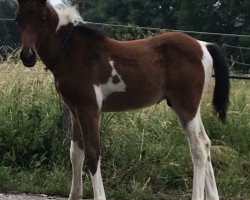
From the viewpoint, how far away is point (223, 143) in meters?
7.53

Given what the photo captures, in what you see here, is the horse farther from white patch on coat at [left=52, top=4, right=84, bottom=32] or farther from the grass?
the grass

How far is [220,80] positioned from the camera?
585cm

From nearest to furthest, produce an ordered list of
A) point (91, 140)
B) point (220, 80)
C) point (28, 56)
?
point (28, 56), point (91, 140), point (220, 80)

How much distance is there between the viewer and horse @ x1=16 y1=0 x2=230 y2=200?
16.8 ft

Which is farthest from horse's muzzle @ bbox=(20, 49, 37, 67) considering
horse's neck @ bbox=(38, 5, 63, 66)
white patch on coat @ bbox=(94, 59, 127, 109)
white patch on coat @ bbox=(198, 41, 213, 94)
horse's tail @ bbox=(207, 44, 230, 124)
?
horse's tail @ bbox=(207, 44, 230, 124)

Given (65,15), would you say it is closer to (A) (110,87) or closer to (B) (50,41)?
(B) (50,41)

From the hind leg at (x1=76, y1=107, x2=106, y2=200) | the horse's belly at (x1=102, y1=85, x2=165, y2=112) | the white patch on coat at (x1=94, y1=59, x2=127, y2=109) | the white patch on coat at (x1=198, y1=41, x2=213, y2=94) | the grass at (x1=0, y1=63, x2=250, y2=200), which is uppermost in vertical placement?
the white patch on coat at (x1=198, y1=41, x2=213, y2=94)

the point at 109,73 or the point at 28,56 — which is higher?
the point at 28,56

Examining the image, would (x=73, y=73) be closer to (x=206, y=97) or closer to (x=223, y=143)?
(x=223, y=143)

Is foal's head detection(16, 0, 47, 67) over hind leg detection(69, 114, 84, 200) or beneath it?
over

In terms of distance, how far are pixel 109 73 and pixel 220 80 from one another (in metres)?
1.29

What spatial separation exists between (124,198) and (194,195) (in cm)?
121

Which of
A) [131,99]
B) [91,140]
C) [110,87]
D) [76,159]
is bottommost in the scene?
[76,159]

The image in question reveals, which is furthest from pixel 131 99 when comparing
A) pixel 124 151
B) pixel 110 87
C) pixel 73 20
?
pixel 124 151
